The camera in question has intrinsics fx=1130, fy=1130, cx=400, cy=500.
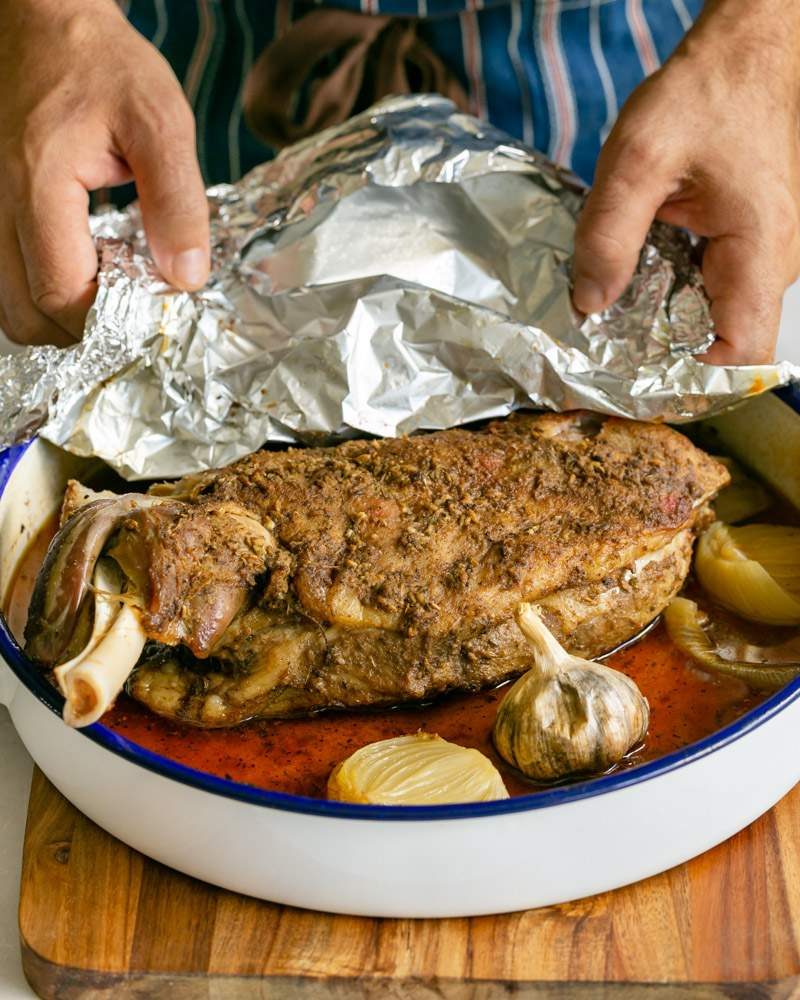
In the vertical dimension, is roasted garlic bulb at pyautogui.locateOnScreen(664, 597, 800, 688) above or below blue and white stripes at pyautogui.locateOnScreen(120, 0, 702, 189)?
below

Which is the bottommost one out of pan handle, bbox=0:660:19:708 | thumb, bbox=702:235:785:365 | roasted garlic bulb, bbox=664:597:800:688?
roasted garlic bulb, bbox=664:597:800:688

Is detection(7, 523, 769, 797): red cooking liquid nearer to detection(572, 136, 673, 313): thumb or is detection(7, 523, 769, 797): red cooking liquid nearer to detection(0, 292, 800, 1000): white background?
detection(0, 292, 800, 1000): white background

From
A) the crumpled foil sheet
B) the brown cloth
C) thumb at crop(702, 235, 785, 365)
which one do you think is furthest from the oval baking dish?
the brown cloth

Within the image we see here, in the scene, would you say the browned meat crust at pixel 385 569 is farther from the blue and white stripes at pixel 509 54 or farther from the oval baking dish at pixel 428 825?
the blue and white stripes at pixel 509 54

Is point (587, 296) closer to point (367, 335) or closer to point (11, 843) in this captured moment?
point (367, 335)

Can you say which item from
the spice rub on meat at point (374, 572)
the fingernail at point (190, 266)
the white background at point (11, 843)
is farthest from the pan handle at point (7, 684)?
the fingernail at point (190, 266)

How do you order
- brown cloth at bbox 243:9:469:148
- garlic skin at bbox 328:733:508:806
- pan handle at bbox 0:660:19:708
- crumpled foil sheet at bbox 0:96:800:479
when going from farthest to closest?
brown cloth at bbox 243:9:469:148 → crumpled foil sheet at bbox 0:96:800:479 → pan handle at bbox 0:660:19:708 → garlic skin at bbox 328:733:508:806

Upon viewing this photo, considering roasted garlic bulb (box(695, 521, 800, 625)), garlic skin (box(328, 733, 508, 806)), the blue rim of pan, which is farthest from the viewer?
roasted garlic bulb (box(695, 521, 800, 625))

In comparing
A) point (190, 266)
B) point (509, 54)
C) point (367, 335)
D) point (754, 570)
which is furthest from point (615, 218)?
point (509, 54)
